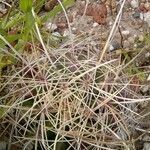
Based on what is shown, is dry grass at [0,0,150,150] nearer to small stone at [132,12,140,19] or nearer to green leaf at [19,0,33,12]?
green leaf at [19,0,33,12]

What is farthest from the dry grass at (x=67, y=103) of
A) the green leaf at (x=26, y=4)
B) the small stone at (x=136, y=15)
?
the small stone at (x=136, y=15)

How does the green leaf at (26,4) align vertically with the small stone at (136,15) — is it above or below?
above

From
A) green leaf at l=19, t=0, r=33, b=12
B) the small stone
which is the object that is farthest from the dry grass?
the small stone

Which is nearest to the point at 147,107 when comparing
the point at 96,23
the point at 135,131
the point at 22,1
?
the point at 135,131

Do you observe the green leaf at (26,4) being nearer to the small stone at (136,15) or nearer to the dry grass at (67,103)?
the dry grass at (67,103)

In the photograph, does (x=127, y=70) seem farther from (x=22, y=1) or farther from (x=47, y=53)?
(x=22, y=1)

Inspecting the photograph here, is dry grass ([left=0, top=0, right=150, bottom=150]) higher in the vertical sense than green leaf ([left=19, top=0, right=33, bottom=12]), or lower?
lower

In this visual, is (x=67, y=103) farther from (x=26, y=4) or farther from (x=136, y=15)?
(x=136, y=15)

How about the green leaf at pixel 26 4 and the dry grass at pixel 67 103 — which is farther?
the dry grass at pixel 67 103

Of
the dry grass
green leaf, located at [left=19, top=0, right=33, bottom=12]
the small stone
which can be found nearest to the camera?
green leaf, located at [left=19, top=0, right=33, bottom=12]

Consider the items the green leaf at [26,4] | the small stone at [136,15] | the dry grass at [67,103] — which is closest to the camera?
the green leaf at [26,4]

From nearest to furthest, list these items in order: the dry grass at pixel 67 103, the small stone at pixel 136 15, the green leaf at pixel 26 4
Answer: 1. the green leaf at pixel 26 4
2. the dry grass at pixel 67 103
3. the small stone at pixel 136 15
